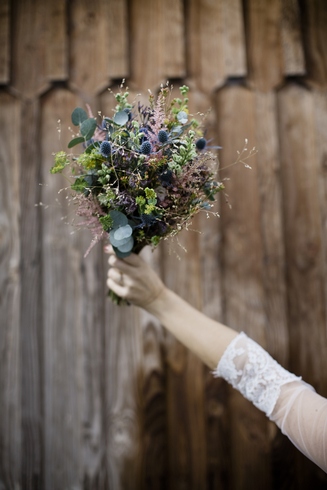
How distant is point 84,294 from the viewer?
4.26 feet

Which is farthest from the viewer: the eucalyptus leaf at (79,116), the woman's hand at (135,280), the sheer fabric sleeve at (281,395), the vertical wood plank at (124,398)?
the vertical wood plank at (124,398)

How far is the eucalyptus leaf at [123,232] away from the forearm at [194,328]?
31 centimetres

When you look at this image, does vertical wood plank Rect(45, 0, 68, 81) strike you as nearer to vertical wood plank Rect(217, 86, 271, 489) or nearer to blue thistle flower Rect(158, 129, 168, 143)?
vertical wood plank Rect(217, 86, 271, 489)

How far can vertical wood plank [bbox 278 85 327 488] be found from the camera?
1296 millimetres

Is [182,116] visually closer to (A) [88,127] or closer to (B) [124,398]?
(A) [88,127]

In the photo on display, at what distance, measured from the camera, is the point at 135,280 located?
0.89m

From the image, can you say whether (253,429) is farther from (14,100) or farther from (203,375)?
(14,100)

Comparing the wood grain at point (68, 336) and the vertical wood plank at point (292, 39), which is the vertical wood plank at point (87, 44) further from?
the vertical wood plank at point (292, 39)

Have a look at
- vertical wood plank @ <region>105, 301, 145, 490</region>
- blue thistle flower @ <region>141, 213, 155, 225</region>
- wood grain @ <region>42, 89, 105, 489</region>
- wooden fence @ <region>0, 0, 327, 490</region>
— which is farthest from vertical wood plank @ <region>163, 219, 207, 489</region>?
blue thistle flower @ <region>141, 213, 155, 225</region>

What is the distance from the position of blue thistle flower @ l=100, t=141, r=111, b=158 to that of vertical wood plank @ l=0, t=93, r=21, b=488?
84 cm

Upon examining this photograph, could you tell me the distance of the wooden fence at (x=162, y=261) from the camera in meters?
1.27

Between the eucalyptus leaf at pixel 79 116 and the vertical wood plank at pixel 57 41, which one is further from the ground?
the vertical wood plank at pixel 57 41

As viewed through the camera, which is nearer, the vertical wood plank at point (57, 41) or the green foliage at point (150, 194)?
the green foliage at point (150, 194)

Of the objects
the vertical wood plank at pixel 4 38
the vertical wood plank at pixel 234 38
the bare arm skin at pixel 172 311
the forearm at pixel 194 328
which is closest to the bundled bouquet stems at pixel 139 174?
Result: the bare arm skin at pixel 172 311
